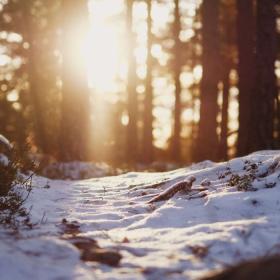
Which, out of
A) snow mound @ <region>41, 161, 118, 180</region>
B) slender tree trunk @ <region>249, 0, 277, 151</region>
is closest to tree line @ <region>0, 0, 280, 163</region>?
slender tree trunk @ <region>249, 0, 277, 151</region>

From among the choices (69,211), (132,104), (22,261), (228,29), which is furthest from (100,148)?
(22,261)

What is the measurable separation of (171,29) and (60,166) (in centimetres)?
1428

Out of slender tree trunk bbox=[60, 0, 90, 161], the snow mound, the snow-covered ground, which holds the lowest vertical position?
the snow mound

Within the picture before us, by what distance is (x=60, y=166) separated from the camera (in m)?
12.0

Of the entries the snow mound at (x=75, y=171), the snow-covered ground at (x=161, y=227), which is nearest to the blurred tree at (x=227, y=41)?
the snow mound at (x=75, y=171)

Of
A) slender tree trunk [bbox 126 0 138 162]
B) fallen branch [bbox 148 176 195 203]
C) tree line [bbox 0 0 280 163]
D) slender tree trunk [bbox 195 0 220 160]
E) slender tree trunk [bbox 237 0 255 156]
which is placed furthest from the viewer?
slender tree trunk [bbox 126 0 138 162]

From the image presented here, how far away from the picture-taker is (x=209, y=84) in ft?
41.8

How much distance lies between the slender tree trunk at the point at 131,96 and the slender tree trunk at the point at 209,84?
630 centimetres

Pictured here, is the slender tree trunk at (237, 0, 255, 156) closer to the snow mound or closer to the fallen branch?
the snow mound

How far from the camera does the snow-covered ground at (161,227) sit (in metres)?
3.73

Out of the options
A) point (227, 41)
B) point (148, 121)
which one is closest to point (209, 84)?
point (148, 121)

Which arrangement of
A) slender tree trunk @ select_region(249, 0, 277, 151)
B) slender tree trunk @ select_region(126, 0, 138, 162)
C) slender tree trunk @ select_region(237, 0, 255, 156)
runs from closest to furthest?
slender tree trunk @ select_region(249, 0, 277, 151), slender tree trunk @ select_region(237, 0, 255, 156), slender tree trunk @ select_region(126, 0, 138, 162)

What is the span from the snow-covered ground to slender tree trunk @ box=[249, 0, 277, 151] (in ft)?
9.74

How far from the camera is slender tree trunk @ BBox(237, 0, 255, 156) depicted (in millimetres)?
11216
